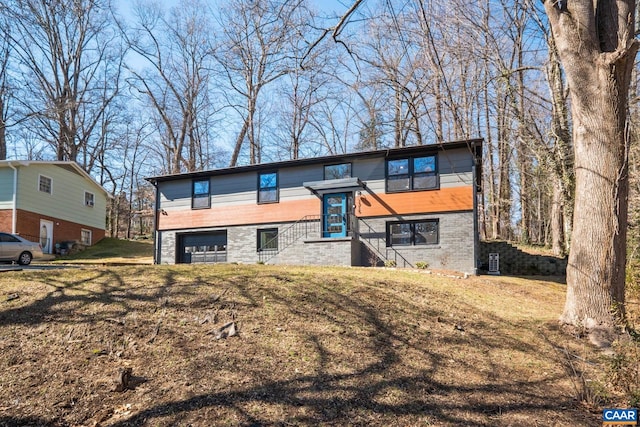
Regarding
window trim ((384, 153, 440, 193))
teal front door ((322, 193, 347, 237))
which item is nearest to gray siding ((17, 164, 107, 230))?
teal front door ((322, 193, 347, 237))

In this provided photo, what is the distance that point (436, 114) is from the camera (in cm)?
2122

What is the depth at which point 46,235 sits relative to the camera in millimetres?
22953

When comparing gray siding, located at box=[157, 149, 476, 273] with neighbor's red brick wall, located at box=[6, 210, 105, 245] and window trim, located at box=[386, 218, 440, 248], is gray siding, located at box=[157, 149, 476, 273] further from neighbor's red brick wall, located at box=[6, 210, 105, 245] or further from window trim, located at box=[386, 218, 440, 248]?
neighbor's red brick wall, located at box=[6, 210, 105, 245]

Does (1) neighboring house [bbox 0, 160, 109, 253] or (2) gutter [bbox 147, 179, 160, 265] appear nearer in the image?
(2) gutter [bbox 147, 179, 160, 265]

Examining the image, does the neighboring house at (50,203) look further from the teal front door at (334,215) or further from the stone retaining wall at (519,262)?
the stone retaining wall at (519,262)

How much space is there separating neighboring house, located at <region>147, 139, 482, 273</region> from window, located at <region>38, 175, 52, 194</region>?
881cm

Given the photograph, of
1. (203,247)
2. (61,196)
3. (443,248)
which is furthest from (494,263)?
(61,196)

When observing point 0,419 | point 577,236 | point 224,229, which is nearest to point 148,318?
point 0,419

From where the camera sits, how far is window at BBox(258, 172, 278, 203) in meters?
17.0

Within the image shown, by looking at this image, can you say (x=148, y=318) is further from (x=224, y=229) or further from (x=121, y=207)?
(x=121, y=207)

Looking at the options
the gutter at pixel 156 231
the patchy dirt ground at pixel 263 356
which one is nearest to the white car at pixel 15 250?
the gutter at pixel 156 231

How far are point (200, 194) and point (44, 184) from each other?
11255mm

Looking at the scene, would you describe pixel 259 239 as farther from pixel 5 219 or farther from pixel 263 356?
pixel 5 219

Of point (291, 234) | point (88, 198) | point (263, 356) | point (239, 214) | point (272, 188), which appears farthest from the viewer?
point (88, 198)
